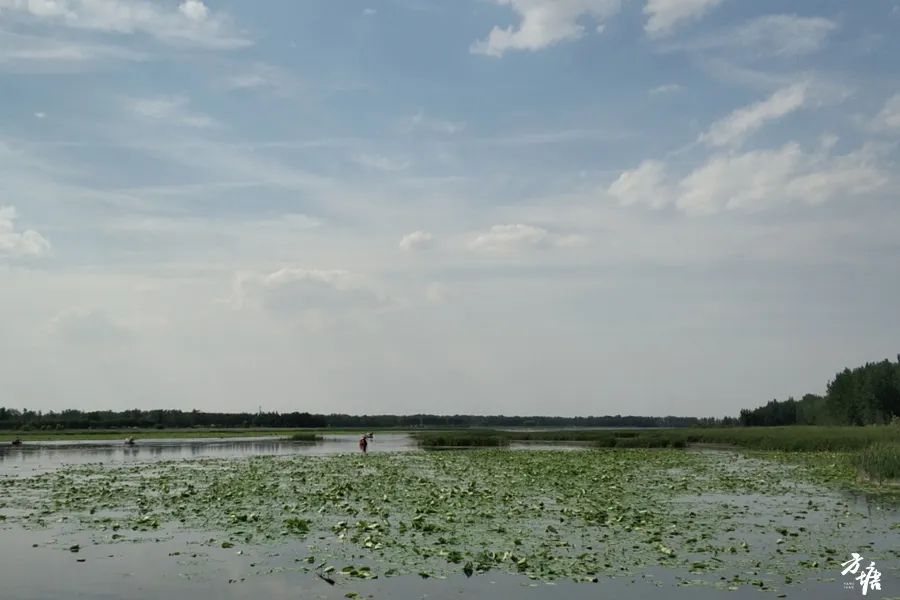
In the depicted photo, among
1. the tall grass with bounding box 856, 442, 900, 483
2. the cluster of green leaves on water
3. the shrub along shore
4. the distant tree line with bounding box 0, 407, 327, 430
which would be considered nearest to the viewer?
the cluster of green leaves on water

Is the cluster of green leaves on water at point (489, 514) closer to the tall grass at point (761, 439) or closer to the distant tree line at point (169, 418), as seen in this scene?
the tall grass at point (761, 439)

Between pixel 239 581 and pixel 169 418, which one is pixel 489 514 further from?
pixel 169 418

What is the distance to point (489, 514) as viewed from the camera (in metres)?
21.2

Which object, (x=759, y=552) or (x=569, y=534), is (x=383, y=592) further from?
(x=759, y=552)

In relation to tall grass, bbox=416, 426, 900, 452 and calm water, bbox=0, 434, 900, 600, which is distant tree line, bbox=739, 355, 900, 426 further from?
calm water, bbox=0, 434, 900, 600

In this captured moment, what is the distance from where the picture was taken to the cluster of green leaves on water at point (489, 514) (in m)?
15.3

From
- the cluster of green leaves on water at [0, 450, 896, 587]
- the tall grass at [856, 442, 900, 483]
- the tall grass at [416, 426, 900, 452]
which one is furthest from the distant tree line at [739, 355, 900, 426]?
the cluster of green leaves on water at [0, 450, 896, 587]

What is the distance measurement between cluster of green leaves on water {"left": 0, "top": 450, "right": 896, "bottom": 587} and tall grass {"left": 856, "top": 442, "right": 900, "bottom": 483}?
6.10 feet

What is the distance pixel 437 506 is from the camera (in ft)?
74.5

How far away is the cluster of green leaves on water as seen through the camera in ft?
50.2

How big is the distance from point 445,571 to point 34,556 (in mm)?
8823

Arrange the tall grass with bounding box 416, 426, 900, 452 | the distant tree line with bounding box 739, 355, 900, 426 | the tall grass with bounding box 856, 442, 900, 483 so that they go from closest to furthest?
the tall grass with bounding box 856, 442, 900, 483, the tall grass with bounding box 416, 426, 900, 452, the distant tree line with bounding box 739, 355, 900, 426

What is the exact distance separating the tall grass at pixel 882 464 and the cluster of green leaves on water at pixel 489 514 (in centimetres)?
186

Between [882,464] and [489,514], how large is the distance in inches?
665
